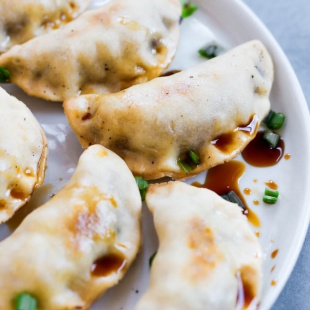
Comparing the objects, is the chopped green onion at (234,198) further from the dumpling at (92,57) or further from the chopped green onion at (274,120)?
the dumpling at (92,57)

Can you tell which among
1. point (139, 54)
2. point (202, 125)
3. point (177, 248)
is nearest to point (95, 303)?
point (177, 248)

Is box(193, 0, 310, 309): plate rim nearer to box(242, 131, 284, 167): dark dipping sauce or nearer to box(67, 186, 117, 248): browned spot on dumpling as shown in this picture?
box(242, 131, 284, 167): dark dipping sauce

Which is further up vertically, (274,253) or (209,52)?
(209,52)

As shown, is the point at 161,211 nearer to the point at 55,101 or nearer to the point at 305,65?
the point at 55,101

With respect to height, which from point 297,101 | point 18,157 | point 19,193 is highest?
point 297,101

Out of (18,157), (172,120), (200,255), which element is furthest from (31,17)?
(200,255)

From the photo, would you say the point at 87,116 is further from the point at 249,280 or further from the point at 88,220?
the point at 249,280

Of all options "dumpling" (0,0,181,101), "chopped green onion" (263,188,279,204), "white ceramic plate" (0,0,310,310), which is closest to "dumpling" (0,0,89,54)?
"dumpling" (0,0,181,101)
